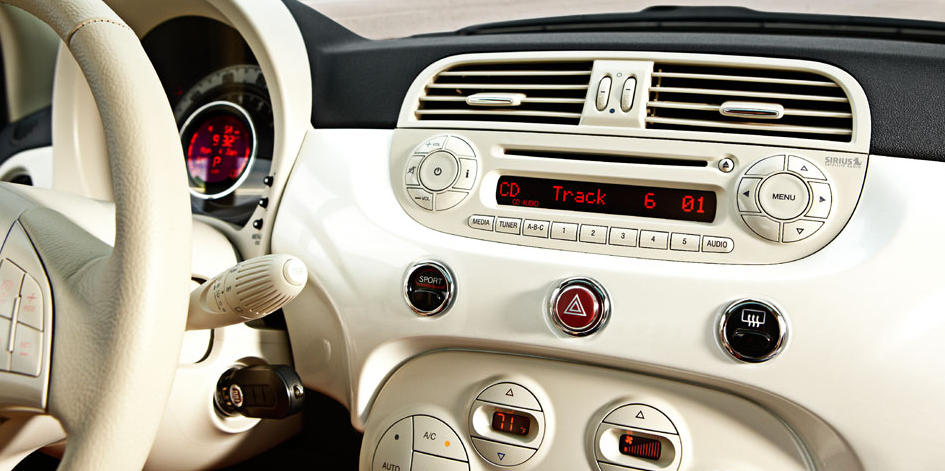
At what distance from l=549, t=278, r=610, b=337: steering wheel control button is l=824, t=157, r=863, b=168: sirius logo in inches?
12.1

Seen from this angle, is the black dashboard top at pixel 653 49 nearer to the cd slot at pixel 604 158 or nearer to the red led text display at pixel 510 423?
the cd slot at pixel 604 158

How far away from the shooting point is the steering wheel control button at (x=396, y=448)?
94 cm

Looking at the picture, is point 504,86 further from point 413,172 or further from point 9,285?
point 9,285

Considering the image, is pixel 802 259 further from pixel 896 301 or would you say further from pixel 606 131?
pixel 606 131

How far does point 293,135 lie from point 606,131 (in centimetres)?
49

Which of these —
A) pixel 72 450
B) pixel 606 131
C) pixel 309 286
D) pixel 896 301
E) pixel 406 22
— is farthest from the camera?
pixel 406 22

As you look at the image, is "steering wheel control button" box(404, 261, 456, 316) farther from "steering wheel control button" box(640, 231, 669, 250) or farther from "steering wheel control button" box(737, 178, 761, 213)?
"steering wheel control button" box(737, 178, 761, 213)

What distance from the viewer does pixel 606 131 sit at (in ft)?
2.96

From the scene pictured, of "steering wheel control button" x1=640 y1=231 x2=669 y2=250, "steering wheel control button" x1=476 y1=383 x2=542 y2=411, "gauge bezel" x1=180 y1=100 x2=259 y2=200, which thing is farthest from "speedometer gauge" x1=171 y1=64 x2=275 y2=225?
"steering wheel control button" x1=640 y1=231 x2=669 y2=250

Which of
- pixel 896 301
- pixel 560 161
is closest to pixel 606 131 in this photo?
pixel 560 161

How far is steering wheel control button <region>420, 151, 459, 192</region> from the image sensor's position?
3.13ft

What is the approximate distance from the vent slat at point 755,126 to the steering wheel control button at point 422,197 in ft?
1.02

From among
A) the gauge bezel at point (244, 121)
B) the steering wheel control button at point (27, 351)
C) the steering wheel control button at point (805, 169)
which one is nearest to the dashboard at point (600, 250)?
the steering wheel control button at point (805, 169)

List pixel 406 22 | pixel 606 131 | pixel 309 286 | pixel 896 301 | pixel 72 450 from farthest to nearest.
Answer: pixel 406 22 → pixel 309 286 → pixel 606 131 → pixel 896 301 → pixel 72 450
